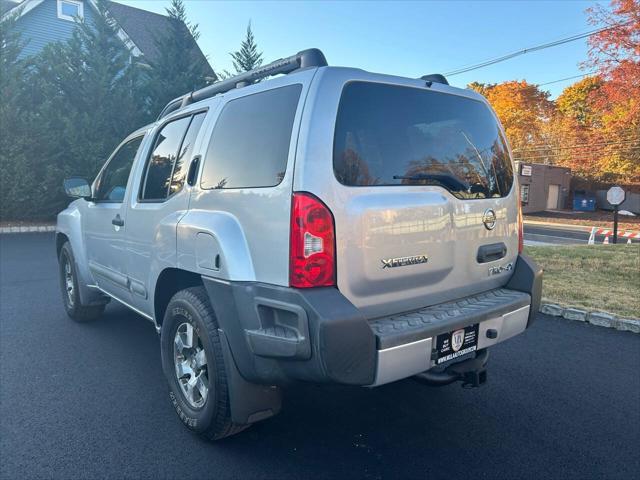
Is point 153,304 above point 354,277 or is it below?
below

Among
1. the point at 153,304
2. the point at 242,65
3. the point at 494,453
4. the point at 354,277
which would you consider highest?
the point at 242,65

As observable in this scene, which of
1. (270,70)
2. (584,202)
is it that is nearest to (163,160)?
(270,70)

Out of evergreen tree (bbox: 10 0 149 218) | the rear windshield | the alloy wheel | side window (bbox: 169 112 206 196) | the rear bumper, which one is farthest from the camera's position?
evergreen tree (bbox: 10 0 149 218)

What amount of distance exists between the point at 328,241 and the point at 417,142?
866 millimetres

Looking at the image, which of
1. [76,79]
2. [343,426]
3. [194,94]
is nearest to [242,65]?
[76,79]

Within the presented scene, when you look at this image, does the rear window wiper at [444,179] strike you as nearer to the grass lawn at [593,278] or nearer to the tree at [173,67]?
the grass lawn at [593,278]

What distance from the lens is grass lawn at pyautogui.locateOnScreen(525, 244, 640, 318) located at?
5707 mm

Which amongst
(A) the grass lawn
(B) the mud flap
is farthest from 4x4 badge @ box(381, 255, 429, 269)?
(A) the grass lawn

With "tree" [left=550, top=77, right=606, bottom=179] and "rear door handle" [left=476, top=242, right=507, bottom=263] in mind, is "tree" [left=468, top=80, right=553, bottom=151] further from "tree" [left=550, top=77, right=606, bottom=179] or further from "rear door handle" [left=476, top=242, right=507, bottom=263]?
"rear door handle" [left=476, top=242, right=507, bottom=263]

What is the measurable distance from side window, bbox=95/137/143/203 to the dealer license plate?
291 cm

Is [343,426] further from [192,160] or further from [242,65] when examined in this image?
[242,65]

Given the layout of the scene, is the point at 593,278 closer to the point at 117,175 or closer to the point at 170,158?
the point at 170,158

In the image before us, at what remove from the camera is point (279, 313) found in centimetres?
225

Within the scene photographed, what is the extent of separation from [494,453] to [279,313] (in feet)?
5.25
